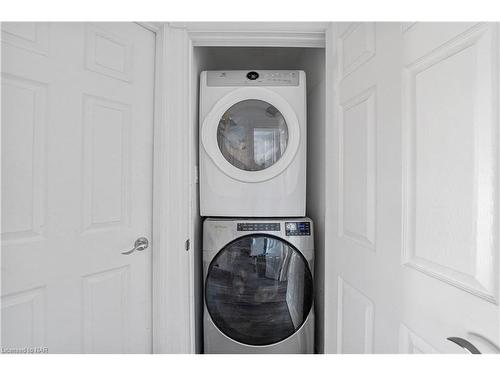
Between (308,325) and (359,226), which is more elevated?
(359,226)

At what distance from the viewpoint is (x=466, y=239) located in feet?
1.60

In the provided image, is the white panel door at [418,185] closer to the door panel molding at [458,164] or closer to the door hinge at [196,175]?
the door panel molding at [458,164]

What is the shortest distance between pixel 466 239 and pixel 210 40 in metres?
1.20

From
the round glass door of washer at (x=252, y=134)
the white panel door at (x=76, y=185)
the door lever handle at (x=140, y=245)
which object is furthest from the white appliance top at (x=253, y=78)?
the door lever handle at (x=140, y=245)

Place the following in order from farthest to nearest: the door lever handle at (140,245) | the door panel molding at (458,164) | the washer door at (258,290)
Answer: the washer door at (258,290) → the door lever handle at (140,245) → the door panel molding at (458,164)

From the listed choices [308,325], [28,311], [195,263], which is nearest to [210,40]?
[195,263]

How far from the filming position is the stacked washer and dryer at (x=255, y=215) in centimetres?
121

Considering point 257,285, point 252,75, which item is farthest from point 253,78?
point 257,285

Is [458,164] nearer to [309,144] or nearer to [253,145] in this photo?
[253,145]

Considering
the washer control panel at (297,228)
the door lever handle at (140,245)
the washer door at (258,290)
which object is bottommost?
the washer door at (258,290)

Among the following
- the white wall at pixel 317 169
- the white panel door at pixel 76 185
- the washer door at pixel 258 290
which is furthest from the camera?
the white wall at pixel 317 169

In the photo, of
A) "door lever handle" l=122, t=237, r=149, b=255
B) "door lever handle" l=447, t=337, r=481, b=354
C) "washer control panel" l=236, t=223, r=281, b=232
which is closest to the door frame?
"door lever handle" l=122, t=237, r=149, b=255

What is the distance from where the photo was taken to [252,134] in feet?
4.16

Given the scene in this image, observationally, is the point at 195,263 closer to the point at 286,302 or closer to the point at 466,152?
the point at 286,302
